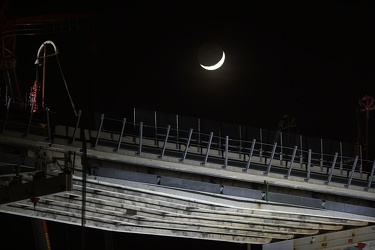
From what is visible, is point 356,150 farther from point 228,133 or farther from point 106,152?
point 106,152

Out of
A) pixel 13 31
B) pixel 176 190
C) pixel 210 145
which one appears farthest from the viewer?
pixel 13 31

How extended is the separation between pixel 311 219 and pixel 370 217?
344 cm

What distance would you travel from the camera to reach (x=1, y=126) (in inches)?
1499

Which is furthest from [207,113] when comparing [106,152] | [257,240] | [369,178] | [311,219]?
[106,152]

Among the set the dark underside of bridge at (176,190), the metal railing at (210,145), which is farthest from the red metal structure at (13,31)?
the dark underside of bridge at (176,190)

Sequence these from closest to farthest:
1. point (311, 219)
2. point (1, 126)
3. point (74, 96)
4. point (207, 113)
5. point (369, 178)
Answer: point (1, 126)
point (369, 178)
point (311, 219)
point (74, 96)
point (207, 113)

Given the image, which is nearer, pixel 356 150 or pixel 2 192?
pixel 2 192

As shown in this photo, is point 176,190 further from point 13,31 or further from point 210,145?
point 13,31

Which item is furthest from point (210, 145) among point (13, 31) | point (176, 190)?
point (13, 31)

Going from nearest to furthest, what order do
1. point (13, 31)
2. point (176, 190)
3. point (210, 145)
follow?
point (176, 190) → point (210, 145) → point (13, 31)

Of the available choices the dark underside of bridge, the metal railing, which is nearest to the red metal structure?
the metal railing

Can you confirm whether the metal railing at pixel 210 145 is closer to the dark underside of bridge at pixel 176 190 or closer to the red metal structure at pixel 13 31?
the dark underside of bridge at pixel 176 190

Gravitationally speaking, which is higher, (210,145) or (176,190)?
(210,145)

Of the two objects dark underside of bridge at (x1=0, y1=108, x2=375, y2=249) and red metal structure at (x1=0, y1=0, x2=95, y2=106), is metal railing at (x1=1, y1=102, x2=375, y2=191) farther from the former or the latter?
red metal structure at (x1=0, y1=0, x2=95, y2=106)
